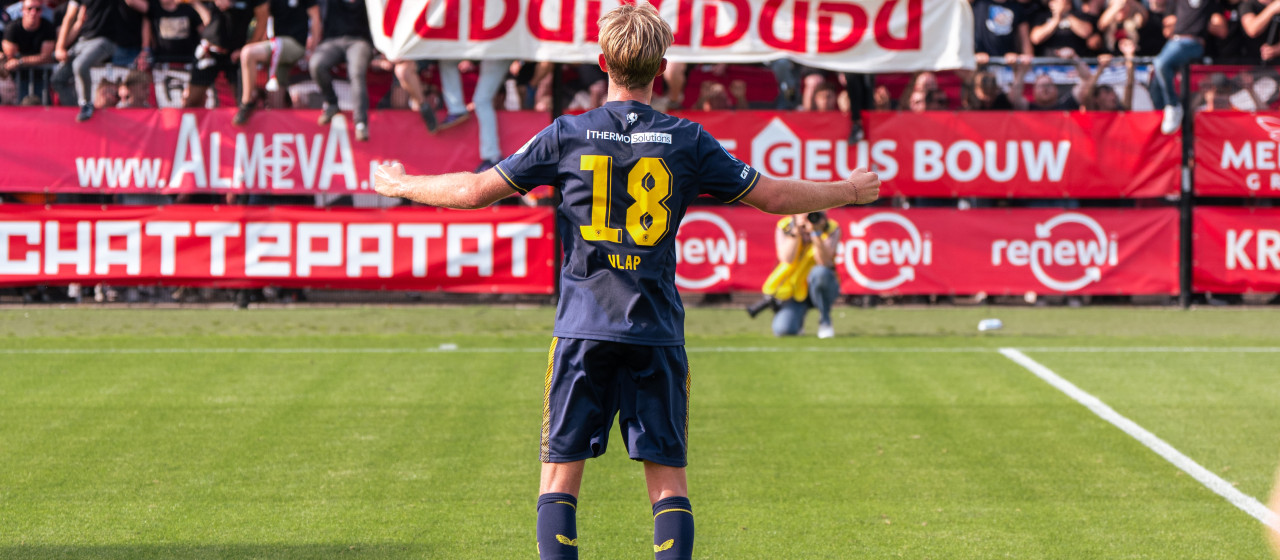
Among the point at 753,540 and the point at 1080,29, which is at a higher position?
the point at 1080,29

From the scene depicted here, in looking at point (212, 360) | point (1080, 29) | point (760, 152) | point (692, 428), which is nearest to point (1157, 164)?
point (1080, 29)

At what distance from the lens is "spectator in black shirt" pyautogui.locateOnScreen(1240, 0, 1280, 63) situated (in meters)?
16.3

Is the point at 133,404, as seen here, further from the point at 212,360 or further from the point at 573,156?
the point at 573,156

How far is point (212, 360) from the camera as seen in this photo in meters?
11.5

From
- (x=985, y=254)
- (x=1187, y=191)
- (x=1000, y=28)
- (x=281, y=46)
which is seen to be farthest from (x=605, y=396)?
(x=1000, y=28)

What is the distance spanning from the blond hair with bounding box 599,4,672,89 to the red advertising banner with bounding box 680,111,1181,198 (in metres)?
11.8

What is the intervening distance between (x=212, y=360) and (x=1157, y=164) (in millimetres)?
10833

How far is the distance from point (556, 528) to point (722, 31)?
469 inches

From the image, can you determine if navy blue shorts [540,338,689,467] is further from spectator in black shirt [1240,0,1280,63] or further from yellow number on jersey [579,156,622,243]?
spectator in black shirt [1240,0,1280,63]

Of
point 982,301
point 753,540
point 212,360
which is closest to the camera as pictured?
point 753,540

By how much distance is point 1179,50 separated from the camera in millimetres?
15586

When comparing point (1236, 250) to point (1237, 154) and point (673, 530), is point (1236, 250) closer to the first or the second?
point (1237, 154)

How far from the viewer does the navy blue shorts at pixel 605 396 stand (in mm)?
4195

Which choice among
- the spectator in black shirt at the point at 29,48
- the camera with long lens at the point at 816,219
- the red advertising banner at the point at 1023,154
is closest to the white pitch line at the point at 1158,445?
Result: the camera with long lens at the point at 816,219
